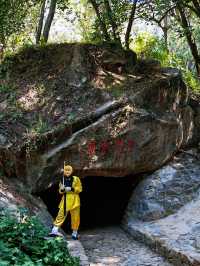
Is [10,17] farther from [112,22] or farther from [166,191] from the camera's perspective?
[166,191]

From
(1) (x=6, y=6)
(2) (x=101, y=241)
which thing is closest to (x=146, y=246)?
(2) (x=101, y=241)

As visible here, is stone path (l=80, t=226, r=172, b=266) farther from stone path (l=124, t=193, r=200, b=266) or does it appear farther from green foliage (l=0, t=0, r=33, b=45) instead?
green foliage (l=0, t=0, r=33, b=45)

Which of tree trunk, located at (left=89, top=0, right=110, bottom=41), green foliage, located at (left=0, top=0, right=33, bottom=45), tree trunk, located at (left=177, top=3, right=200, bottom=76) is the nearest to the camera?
green foliage, located at (left=0, top=0, right=33, bottom=45)

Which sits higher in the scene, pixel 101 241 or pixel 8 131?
pixel 8 131

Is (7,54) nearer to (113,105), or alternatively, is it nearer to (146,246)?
(113,105)

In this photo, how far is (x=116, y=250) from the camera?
8.89 m

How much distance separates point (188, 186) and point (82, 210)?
14.6 feet

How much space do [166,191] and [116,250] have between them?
7.42ft

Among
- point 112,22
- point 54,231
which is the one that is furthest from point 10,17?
point 54,231

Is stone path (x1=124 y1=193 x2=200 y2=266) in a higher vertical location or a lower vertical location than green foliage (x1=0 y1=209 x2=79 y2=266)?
lower

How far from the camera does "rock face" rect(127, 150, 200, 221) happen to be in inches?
397

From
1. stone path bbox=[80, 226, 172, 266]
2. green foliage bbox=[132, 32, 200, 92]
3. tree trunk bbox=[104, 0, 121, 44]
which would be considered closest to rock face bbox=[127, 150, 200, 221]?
stone path bbox=[80, 226, 172, 266]

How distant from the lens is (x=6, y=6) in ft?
37.6

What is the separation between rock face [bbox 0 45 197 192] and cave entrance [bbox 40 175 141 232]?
1567mm
